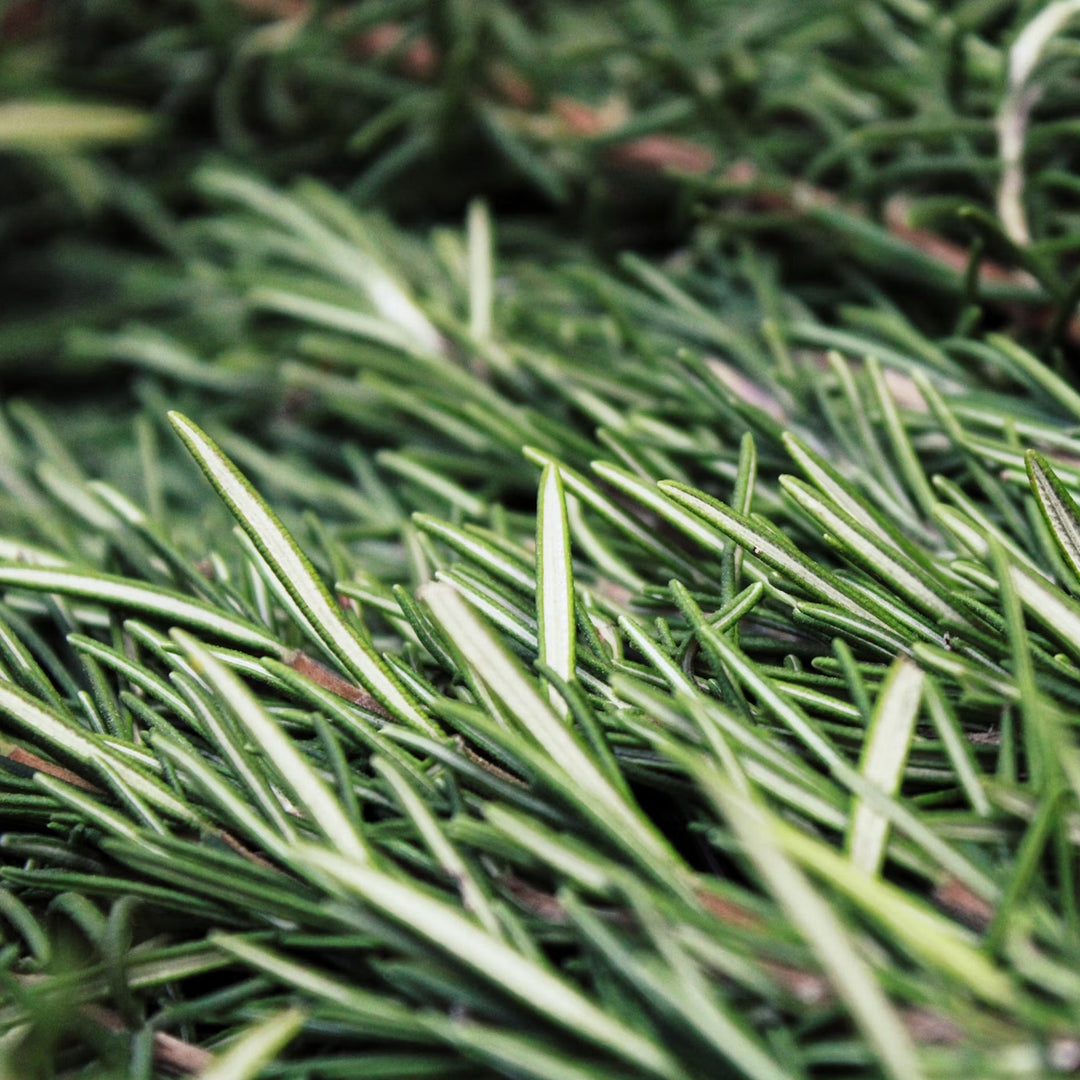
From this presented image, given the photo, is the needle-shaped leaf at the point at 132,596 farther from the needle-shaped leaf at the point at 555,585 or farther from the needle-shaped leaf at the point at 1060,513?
the needle-shaped leaf at the point at 1060,513

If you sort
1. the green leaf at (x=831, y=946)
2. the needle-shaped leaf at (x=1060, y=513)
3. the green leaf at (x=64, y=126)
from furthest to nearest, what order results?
the green leaf at (x=64, y=126), the needle-shaped leaf at (x=1060, y=513), the green leaf at (x=831, y=946)

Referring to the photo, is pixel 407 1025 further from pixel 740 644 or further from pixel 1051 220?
pixel 1051 220

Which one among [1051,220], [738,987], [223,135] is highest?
[223,135]

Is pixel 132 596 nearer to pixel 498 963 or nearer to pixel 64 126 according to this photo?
pixel 498 963

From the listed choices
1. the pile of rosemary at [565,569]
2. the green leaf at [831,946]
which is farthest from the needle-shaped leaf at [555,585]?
the green leaf at [831,946]

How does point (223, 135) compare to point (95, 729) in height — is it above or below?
above

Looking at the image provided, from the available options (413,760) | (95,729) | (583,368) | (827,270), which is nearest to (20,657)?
(95,729)

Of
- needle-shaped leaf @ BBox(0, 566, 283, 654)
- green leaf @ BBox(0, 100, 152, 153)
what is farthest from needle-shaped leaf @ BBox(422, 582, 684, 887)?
green leaf @ BBox(0, 100, 152, 153)

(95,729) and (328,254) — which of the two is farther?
(328,254)
